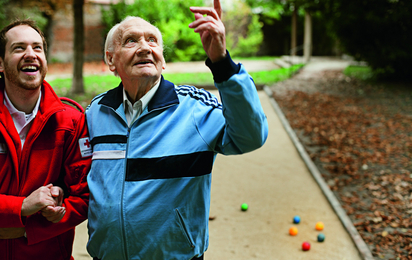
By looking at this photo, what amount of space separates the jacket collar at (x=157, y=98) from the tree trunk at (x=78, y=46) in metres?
9.90

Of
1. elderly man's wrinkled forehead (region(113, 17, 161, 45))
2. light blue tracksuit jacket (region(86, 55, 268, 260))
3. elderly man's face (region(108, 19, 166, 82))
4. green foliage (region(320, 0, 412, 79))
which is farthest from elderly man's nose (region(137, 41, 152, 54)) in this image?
green foliage (region(320, 0, 412, 79))

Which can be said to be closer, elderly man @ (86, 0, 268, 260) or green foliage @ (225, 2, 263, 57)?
elderly man @ (86, 0, 268, 260)

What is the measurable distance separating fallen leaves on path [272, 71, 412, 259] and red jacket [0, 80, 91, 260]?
3410mm

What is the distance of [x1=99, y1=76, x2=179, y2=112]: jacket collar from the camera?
1906 mm

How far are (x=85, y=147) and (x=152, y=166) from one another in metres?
0.46

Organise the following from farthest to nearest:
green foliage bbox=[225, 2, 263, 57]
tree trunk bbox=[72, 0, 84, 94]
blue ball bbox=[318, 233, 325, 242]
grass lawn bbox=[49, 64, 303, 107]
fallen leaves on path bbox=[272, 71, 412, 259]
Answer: green foliage bbox=[225, 2, 263, 57], grass lawn bbox=[49, 64, 303, 107], tree trunk bbox=[72, 0, 84, 94], fallen leaves on path bbox=[272, 71, 412, 259], blue ball bbox=[318, 233, 325, 242]

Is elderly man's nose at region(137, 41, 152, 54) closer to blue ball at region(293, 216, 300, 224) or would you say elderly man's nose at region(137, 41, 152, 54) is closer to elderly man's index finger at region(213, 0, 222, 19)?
elderly man's index finger at region(213, 0, 222, 19)

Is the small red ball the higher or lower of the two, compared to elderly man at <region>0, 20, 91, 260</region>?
lower

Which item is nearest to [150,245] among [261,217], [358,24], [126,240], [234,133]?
[126,240]

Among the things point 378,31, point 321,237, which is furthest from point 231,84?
point 378,31

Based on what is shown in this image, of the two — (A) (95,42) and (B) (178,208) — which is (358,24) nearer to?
(B) (178,208)

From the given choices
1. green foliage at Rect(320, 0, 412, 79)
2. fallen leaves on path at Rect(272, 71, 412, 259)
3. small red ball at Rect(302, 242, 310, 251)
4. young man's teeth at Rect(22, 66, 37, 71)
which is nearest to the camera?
young man's teeth at Rect(22, 66, 37, 71)

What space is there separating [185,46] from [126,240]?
21.7 metres

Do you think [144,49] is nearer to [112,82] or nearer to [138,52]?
[138,52]
